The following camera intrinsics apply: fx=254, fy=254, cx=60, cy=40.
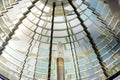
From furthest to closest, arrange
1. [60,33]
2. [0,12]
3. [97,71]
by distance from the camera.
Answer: [60,33] → [97,71] → [0,12]

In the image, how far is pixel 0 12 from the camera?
4.45 metres

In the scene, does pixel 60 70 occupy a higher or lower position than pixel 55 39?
lower

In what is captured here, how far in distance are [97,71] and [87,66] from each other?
0.96 feet

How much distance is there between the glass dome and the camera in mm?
4652

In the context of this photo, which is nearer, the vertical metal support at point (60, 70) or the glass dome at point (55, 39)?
the vertical metal support at point (60, 70)

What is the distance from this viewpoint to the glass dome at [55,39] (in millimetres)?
4652

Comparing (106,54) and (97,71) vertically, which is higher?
(106,54)

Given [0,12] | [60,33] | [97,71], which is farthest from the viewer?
[60,33]

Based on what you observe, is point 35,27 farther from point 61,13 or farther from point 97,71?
point 97,71

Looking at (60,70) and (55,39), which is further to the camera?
(55,39)

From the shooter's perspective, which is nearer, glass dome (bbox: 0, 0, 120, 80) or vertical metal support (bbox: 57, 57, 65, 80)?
vertical metal support (bbox: 57, 57, 65, 80)

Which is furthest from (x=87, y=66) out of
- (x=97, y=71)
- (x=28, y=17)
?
(x=28, y=17)

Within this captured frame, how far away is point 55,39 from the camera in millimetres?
5156

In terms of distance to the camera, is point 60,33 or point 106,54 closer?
point 106,54
